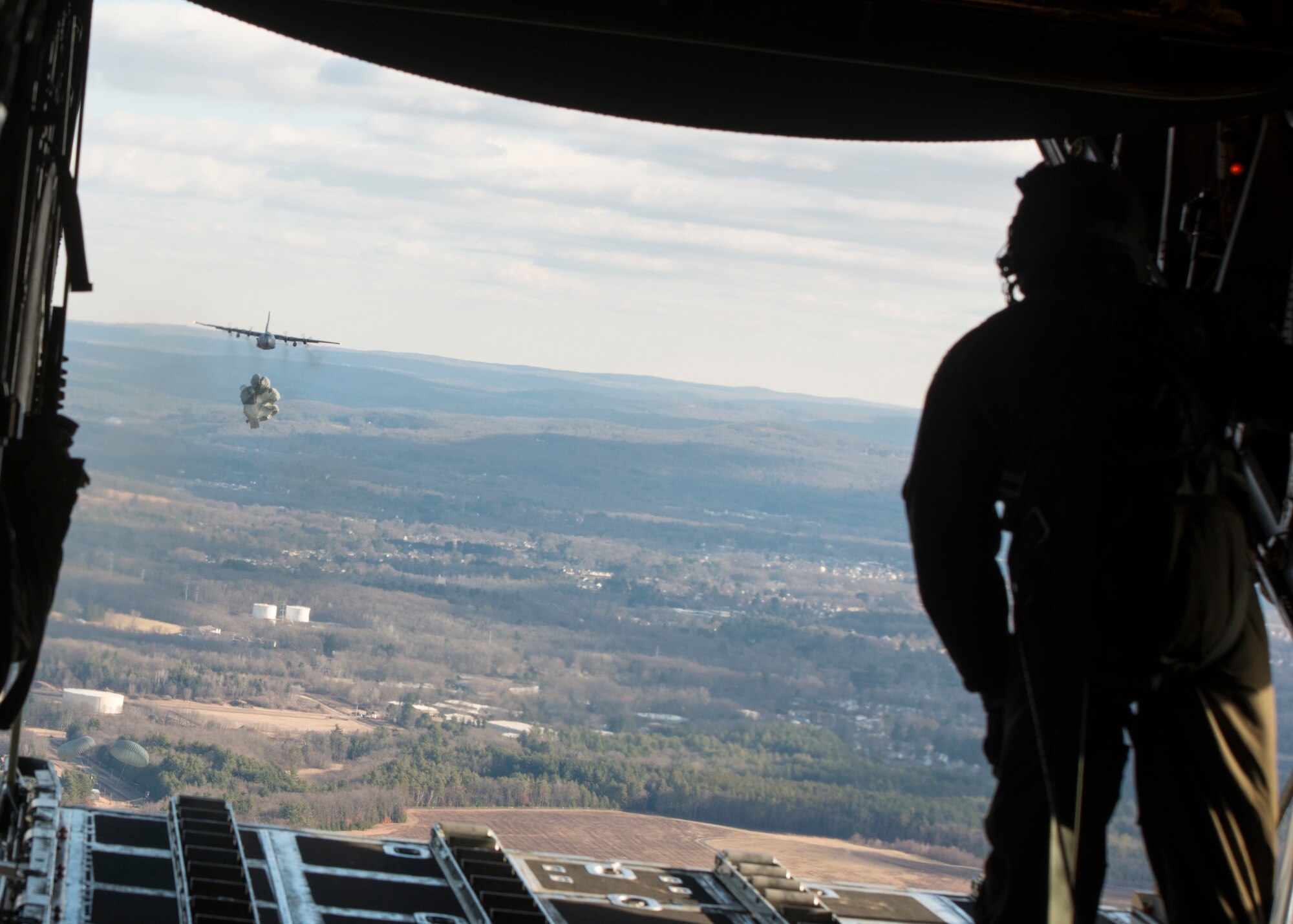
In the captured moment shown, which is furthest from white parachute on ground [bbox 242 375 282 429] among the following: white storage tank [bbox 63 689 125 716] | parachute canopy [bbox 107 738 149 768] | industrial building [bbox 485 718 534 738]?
industrial building [bbox 485 718 534 738]

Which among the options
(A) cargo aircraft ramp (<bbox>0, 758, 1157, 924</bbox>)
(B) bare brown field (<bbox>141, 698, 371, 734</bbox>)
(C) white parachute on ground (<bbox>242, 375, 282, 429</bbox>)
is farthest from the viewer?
(B) bare brown field (<bbox>141, 698, 371, 734</bbox>)

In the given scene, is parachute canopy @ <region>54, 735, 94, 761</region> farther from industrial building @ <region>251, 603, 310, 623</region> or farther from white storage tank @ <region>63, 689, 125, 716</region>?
industrial building @ <region>251, 603, 310, 623</region>

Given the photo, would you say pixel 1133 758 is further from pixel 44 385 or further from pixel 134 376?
pixel 134 376

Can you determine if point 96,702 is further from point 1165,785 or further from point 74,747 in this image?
point 1165,785

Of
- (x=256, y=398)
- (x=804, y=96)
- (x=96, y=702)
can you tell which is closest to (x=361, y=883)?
(x=804, y=96)

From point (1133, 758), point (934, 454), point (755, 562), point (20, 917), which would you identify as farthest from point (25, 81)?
point (755, 562)

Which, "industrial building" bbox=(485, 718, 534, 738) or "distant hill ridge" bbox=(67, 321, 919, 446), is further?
"distant hill ridge" bbox=(67, 321, 919, 446)
